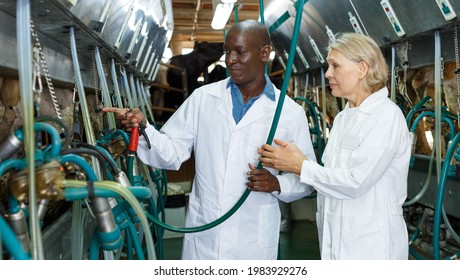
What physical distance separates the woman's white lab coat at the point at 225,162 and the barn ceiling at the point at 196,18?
328 centimetres

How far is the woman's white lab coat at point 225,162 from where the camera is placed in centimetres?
183

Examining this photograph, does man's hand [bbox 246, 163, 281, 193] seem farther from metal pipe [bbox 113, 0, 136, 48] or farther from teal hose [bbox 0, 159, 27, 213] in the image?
metal pipe [bbox 113, 0, 136, 48]

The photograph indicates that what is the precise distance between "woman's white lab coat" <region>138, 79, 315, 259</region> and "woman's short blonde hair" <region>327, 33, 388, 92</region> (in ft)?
1.26

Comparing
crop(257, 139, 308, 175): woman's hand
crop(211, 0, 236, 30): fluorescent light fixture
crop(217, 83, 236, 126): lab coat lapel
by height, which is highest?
crop(211, 0, 236, 30): fluorescent light fixture

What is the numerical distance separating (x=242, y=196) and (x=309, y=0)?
232 centimetres

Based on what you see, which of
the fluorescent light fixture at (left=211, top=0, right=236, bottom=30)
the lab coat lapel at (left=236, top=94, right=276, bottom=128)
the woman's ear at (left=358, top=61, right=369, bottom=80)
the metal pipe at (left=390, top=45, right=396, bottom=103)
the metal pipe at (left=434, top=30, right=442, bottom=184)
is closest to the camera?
the woman's ear at (left=358, top=61, right=369, bottom=80)

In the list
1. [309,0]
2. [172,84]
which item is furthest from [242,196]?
[172,84]

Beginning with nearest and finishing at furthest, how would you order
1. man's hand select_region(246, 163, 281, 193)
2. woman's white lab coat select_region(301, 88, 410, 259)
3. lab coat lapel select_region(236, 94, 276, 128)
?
woman's white lab coat select_region(301, 88, 410, 259)
man's hand select_region(246, 163, 281, 193)
lab coat lapel select_region(236, 94, 276, 128)

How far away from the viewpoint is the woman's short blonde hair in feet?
5.24

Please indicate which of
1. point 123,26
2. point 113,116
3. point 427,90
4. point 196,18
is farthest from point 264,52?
point 196,18

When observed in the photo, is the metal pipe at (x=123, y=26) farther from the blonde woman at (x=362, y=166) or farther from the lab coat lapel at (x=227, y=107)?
the blonde woman at (x=362, y=166)

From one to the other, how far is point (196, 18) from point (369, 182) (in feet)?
20.2

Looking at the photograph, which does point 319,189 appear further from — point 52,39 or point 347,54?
point 52,39

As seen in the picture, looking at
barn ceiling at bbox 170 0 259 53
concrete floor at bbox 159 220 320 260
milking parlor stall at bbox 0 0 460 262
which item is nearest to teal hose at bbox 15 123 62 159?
milking parlor stall at bbox 0 0 460 262
